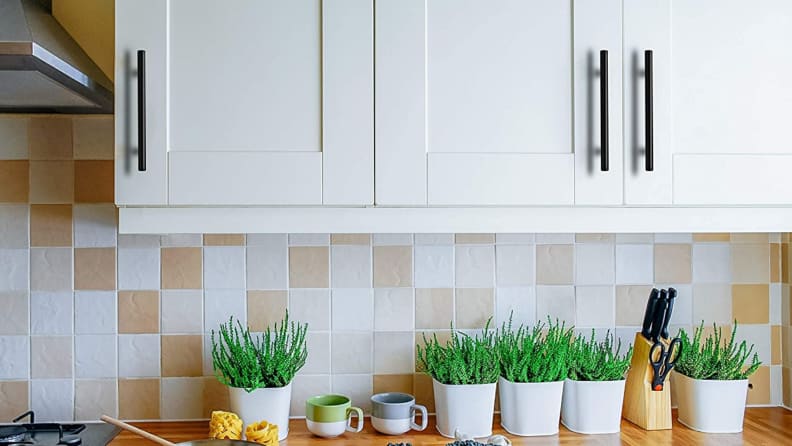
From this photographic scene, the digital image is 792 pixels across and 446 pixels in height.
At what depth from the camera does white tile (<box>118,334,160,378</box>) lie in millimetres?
1798

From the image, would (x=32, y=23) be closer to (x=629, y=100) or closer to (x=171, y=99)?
(x=171, y=99)

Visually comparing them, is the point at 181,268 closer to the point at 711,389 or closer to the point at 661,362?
the point at 661,362

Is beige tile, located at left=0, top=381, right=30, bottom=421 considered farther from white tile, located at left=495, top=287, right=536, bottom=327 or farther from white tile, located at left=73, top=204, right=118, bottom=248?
white tile, located at left=495, top=287, right=536, bottom=327

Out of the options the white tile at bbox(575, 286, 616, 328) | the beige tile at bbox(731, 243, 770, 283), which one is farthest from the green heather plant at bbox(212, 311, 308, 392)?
the beige tile at bbox(731, 243, 770, 283)

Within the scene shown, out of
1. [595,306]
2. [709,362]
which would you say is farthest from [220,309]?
[709,362]

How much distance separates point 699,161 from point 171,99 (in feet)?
3.48

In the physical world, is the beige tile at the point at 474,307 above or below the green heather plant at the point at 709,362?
above

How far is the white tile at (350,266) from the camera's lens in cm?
184

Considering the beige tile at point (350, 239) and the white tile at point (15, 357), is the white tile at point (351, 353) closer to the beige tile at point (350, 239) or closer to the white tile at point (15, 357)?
the beige tile at point (350, 239)

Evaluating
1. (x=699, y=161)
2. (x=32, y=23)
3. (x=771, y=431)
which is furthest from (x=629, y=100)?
(x=32, y=23)

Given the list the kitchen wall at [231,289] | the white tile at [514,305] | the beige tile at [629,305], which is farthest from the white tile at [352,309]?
the beige tile at [629,305]

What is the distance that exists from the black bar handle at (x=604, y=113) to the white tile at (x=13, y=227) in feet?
4.33

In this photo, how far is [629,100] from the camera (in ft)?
4.99

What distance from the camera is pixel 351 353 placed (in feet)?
6.02
